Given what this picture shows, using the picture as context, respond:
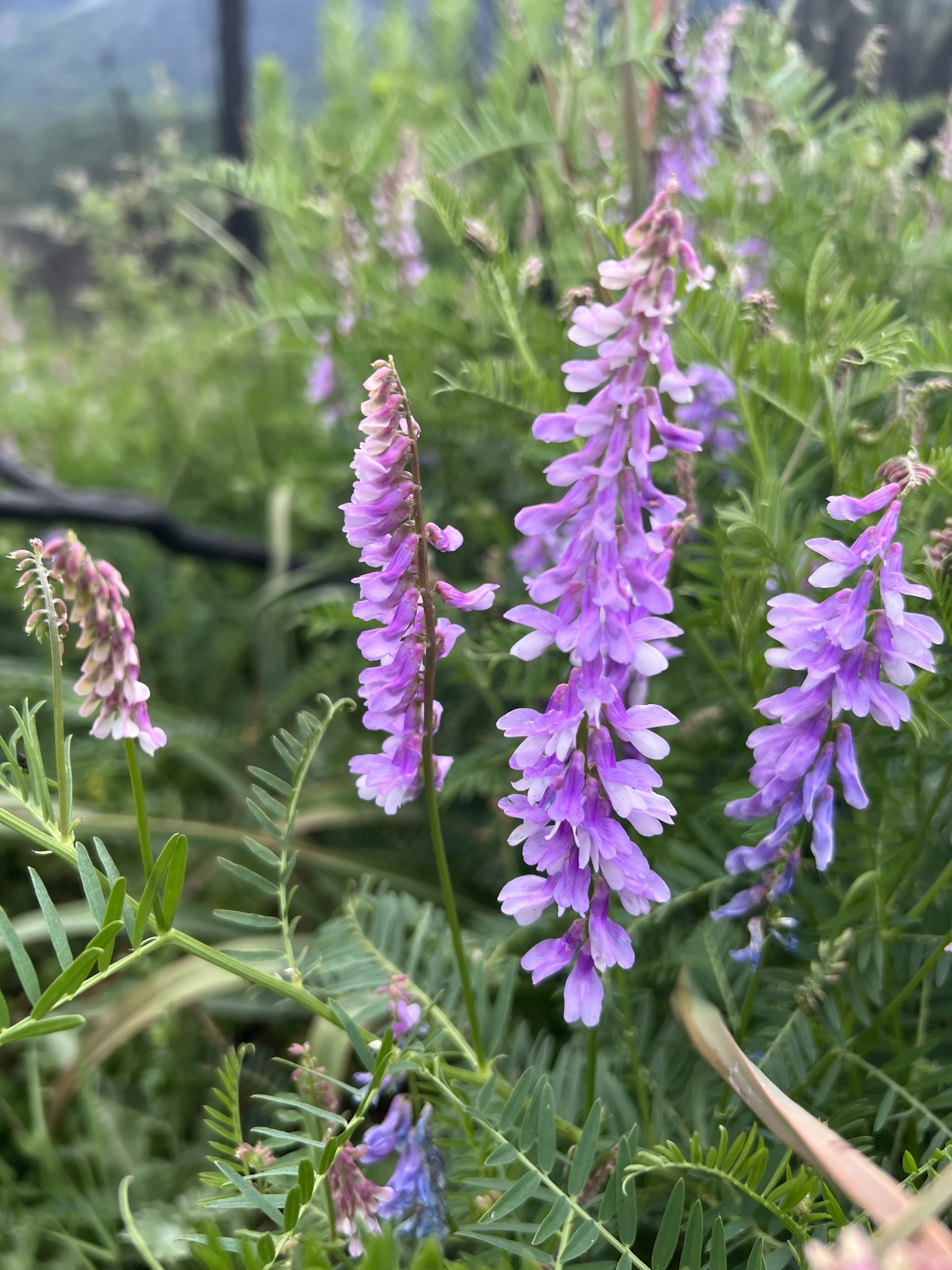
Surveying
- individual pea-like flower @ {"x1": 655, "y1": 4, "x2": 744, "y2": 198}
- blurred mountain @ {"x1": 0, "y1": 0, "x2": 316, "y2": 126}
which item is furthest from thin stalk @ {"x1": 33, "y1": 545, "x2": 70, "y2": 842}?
blurred mountain @ {"x1": 0, "y1": 0, "x2": 316, "y2": 126}

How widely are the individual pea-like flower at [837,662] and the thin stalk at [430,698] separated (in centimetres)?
17

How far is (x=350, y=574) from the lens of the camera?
153cm

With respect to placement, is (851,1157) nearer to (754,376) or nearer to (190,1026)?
(754,376)

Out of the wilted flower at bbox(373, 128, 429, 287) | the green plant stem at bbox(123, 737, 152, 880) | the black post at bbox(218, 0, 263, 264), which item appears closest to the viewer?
the green plant stem at bbox(123, 737, 152, 880)

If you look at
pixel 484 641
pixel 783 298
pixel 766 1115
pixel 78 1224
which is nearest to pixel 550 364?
pixel 783 298

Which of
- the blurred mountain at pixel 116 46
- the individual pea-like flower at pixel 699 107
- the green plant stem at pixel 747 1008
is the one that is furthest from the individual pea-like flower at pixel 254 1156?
the blurred mountain at pixel 116 46

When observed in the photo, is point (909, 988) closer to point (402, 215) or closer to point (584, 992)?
point (584, 992)

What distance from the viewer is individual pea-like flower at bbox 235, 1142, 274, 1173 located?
53cm

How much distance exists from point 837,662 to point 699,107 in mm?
938

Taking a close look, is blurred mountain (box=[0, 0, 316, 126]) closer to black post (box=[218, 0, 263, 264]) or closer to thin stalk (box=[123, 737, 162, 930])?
black post (box=[218, 0, 263, 264])

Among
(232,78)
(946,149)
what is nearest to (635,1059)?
(946,149)

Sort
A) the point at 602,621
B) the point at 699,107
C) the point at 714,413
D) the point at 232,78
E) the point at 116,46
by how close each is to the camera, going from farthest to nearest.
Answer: the point at 116,46
the point at 232,78
the point at 699,107
the point at 714,413
the point at 602,621

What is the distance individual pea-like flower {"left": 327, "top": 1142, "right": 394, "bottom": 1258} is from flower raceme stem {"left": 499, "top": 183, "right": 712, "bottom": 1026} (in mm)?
162

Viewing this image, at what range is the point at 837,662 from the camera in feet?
1.54
